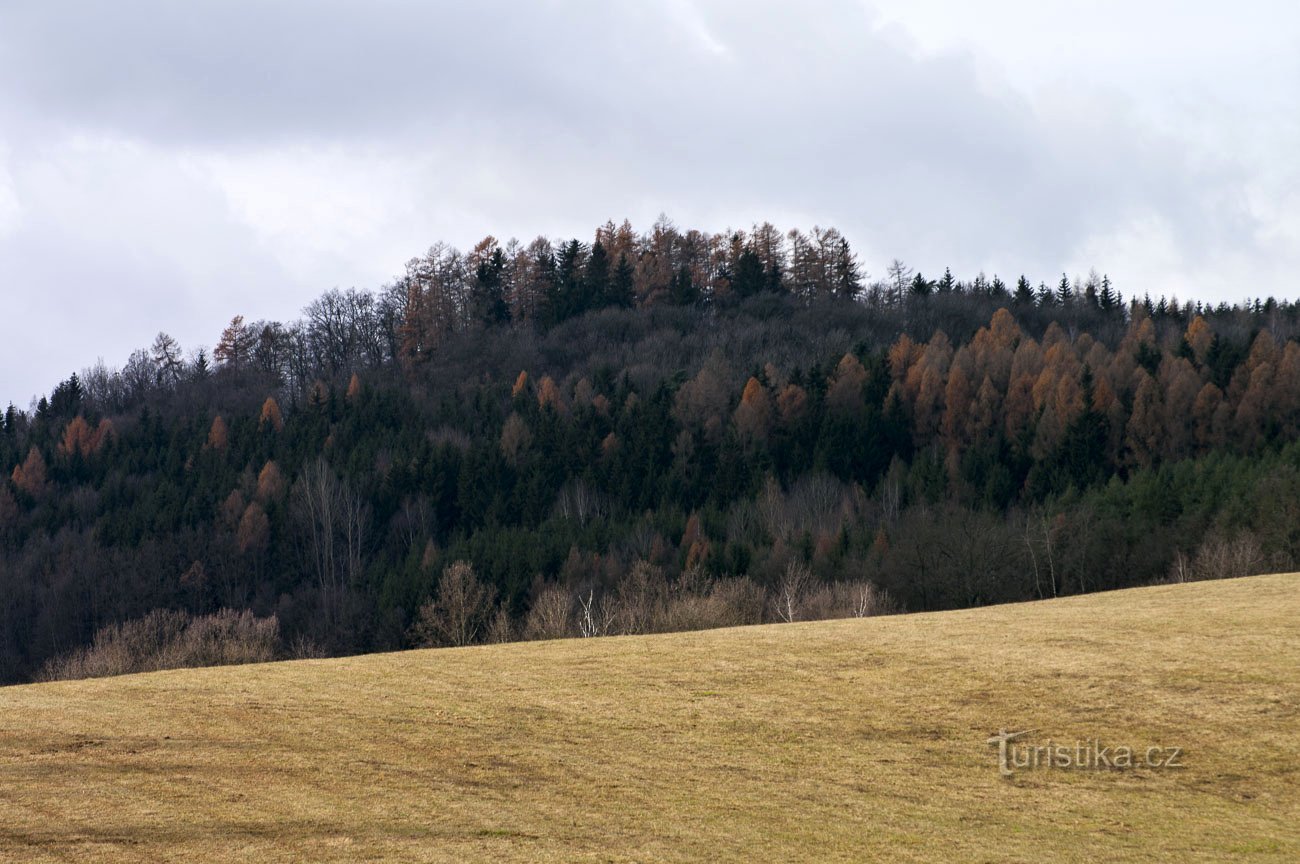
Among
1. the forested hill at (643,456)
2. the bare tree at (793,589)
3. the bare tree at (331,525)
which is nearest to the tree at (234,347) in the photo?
the forested hill at (643,456)

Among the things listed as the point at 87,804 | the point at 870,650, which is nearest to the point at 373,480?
the point at 870,650

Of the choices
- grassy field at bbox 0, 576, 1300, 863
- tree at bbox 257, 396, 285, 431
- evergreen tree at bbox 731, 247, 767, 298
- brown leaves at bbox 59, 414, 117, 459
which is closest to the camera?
grassy field at bbox 0, 576, 1300, 863

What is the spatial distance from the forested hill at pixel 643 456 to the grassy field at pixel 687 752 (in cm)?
3608

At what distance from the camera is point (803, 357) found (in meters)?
161

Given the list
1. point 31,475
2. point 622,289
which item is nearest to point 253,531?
point 31,475

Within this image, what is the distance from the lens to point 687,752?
1010 inches

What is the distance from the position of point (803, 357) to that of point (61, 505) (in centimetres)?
9060

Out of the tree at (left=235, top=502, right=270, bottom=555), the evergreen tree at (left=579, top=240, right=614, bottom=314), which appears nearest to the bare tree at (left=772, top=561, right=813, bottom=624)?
the tree at (left=235, top=502, right=270, bottom=555)

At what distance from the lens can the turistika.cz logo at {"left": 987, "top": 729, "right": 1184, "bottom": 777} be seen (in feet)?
82.9

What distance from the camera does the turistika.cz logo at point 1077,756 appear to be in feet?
82.9

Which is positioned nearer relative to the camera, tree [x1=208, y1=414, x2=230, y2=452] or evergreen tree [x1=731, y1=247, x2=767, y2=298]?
tree [x1=208, y1=414, x2=230, y2=452]

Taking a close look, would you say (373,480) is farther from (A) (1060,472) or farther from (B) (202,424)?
(A) (1060,472)

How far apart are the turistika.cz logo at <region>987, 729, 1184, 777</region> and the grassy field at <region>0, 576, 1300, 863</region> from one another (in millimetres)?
285

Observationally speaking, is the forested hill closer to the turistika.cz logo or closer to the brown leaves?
the brown leaves
